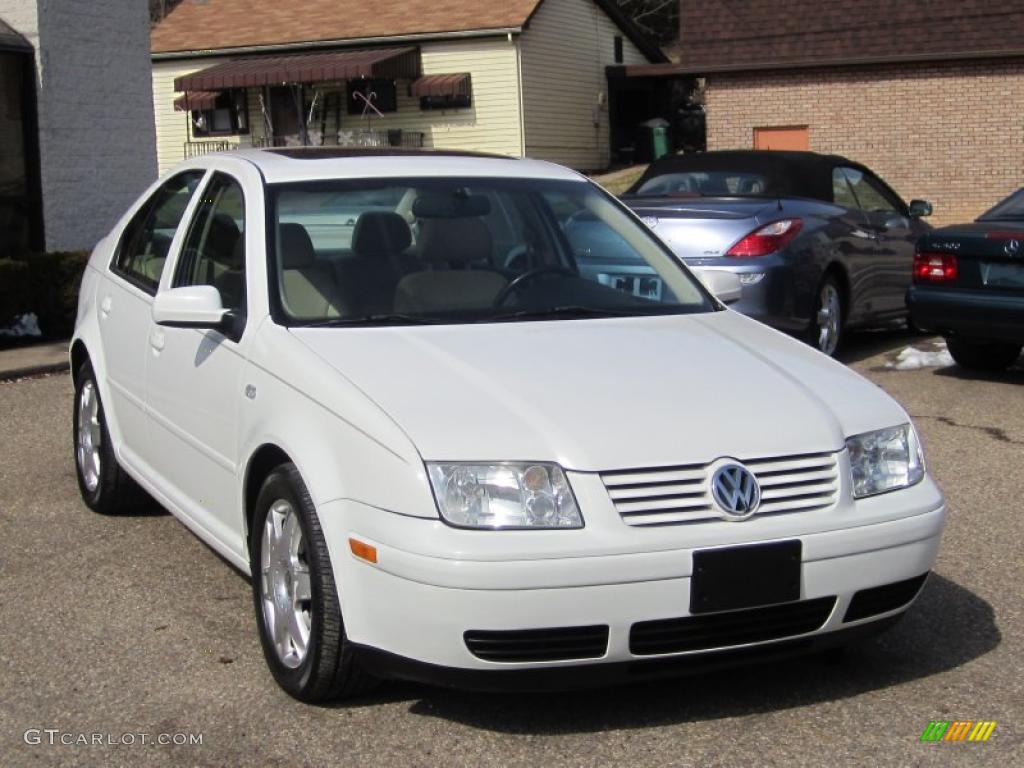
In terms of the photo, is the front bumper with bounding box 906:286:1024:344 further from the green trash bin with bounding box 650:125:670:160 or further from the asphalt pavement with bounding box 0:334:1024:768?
the green trash bin with bounding box 650:125:670:160

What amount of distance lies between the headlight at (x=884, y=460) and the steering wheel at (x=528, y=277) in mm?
1371

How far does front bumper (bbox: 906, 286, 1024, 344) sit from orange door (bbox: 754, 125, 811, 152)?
636 inches

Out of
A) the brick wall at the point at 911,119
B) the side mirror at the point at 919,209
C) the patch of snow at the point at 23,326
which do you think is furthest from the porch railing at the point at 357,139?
the side mirror at the point at 919,209

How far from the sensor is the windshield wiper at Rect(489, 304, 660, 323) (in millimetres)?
4785

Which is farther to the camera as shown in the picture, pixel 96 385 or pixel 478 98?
pixel 478 98

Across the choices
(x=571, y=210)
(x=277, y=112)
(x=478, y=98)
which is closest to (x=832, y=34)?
(x=478, y=98)

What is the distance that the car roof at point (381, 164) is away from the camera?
515 centimetres

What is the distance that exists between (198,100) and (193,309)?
32.1m

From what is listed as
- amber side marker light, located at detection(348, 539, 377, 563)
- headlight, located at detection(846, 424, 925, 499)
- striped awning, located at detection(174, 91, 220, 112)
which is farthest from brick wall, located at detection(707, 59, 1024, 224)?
amber side marker light, located at detection(348, 539, 377, 563)

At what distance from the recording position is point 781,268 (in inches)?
376

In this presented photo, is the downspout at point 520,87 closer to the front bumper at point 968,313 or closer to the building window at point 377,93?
the building window at point 377,93

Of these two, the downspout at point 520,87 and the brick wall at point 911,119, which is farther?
the downspout at point 520,87

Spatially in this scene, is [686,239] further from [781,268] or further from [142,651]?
[142,651]

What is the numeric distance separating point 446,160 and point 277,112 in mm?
30921
